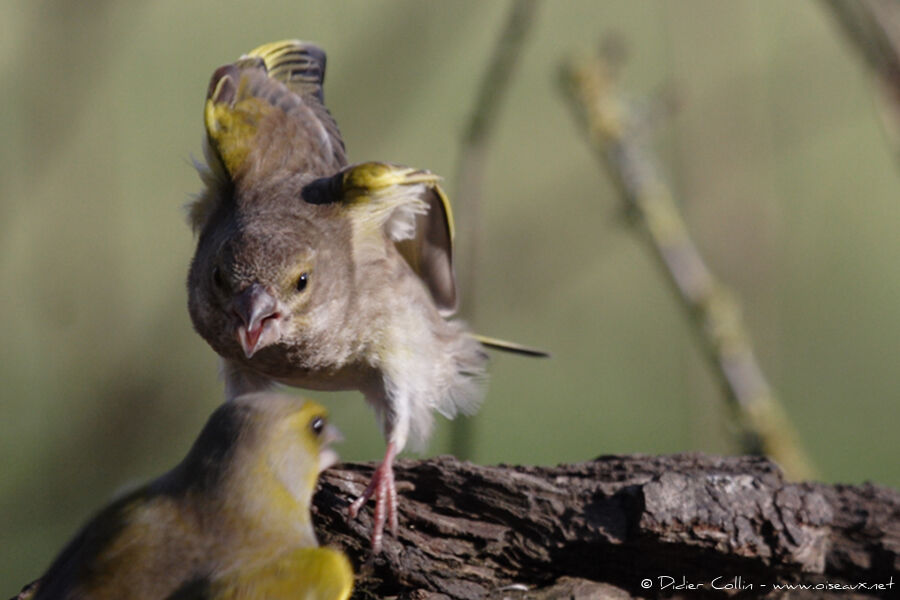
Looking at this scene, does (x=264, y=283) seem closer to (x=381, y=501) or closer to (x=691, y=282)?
(x=381, y=501)

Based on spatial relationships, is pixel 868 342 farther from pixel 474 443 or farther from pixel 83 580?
pixel 83 580

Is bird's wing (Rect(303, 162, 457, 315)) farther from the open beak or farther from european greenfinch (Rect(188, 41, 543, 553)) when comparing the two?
the open beak

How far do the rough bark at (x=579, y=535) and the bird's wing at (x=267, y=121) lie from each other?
124cm

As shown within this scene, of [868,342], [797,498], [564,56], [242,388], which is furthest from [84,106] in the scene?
[868,342]

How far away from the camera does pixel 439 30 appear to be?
388 cm

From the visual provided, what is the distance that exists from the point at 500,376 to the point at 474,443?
4170mm

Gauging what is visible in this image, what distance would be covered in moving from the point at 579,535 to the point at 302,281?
1.22m

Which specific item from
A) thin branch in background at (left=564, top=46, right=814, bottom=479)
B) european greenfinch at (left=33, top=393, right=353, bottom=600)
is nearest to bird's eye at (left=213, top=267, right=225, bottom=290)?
european greenfinch at (left=33, top=393, right=353, bottom=600)

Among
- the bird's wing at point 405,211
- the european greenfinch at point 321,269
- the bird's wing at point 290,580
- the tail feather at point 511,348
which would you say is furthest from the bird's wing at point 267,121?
the bird's wing at point 290,580

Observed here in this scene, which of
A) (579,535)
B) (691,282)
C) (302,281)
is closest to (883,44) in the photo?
(579,535)

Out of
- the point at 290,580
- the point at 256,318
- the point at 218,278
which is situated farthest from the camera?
the point at 218,278

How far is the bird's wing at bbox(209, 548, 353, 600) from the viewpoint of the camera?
2.70 meters

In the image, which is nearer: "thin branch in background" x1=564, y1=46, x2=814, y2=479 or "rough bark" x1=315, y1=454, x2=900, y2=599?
"rough bark" x1=315, y1=454, x2=900, y2=599

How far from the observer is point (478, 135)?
4.20m
